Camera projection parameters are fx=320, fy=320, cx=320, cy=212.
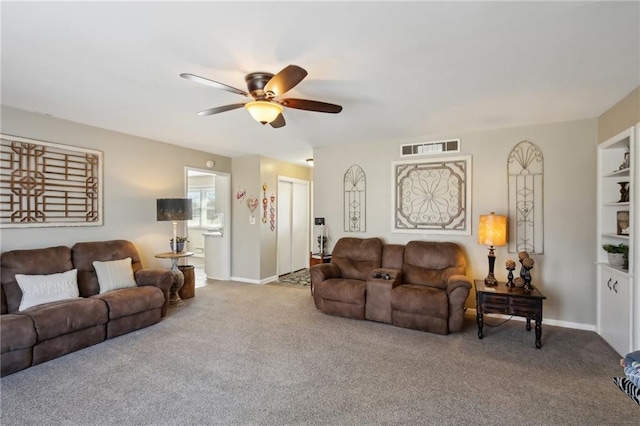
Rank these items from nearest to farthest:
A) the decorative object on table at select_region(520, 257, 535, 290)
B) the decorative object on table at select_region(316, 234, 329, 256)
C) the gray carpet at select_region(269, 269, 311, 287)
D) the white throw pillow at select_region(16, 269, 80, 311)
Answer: the white throw pillow at select_region(16, 269, 80, 311)
the decorative object on table at select_region(520, 257, 535, 290)
the decorative object on table at select_region(316, 234, 329, 256)
the gray carpet at select_region(269, 269, 311, 287)

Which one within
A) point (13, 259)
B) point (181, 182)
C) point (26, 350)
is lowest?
point (26, 350)

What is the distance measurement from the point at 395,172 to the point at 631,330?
302 centimetres

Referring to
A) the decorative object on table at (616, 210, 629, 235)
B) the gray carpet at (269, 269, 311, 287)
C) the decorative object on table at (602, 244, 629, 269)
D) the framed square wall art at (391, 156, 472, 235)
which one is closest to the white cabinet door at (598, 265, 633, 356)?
the decorative object on table at (602, 244, 629, 269)

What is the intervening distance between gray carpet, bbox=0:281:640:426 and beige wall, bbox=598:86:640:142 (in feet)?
7.15

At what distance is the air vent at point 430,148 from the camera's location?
14.4ft

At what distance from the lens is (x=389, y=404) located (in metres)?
2.24

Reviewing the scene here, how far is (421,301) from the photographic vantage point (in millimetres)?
3602

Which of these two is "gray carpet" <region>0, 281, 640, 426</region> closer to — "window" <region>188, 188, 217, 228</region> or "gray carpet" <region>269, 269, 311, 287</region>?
"gray carpet" <region>269, 269, 311, 287</region>

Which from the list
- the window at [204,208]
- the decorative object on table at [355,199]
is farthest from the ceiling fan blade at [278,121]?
the window at [204,208]

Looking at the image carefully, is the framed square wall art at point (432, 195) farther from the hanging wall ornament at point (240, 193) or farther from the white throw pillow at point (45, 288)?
the white throw pillow at point (45, 288)

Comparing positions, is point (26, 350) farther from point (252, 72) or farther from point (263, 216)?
point (263, 216)

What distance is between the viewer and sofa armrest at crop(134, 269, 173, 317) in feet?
12.9

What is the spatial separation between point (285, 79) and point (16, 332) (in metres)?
2.95

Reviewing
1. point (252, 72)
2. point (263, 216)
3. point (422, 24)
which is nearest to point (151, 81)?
point (252, 72)
